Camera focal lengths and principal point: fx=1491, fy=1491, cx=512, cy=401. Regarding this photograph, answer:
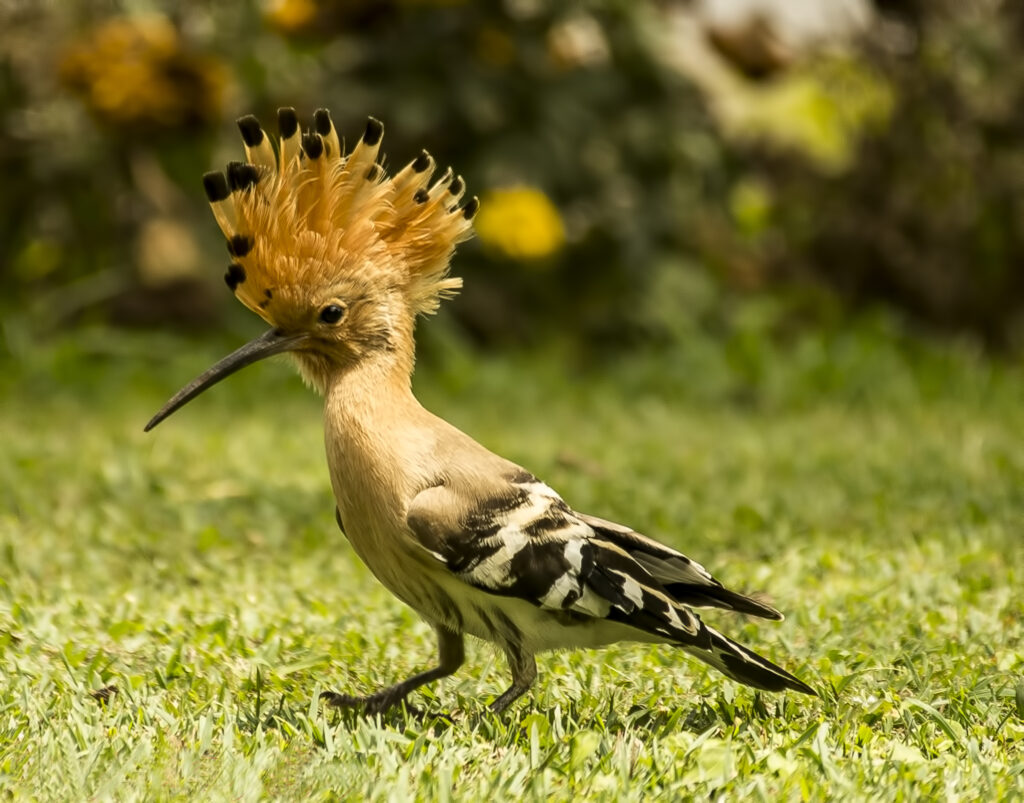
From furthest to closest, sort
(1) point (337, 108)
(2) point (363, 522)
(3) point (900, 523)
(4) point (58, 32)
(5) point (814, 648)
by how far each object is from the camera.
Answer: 1. (4) point (58, 32)
2. (1) point (337, 108)
3. (3) point (900, 523)
4. (5) point (814, 648)
5. (2) point (363, 522)

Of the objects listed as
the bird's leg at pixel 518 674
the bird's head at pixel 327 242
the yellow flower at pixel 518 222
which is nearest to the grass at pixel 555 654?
the bird's leg at pixel 518 674

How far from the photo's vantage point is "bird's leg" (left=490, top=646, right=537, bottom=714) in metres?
3.12

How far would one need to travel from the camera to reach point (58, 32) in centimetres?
859

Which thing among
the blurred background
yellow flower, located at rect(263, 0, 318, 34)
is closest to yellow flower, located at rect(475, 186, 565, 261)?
the blurred background

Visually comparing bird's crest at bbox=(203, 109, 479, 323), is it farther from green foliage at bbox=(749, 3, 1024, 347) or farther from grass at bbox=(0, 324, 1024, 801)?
green foliage at bbox=(749, 3, 1024, 347)

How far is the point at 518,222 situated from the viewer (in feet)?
25.5

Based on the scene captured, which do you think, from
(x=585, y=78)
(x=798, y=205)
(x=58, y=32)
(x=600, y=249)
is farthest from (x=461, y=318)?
(x=58, y=32)

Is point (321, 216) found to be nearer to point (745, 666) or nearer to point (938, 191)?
point (745, 666)

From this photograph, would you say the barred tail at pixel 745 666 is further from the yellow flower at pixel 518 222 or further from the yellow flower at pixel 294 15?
the yellow flower at pixel 294 15

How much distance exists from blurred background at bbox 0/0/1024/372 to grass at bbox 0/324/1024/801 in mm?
519

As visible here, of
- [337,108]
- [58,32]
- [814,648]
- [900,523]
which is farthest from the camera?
[58,32]

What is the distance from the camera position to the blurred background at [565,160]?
800 centimetres

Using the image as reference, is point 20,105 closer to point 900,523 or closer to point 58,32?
point 58,32

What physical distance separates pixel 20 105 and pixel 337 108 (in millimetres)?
2028
